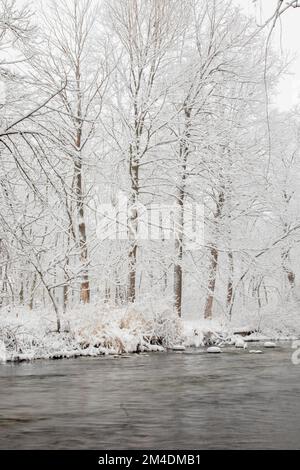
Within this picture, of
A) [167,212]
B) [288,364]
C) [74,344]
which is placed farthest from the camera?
[167,212]

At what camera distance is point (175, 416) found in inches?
360

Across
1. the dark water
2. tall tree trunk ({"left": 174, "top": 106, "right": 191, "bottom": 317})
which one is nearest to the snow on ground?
the dark water

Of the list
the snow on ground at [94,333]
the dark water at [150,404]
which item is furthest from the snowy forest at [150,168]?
the dark water at [150,404]

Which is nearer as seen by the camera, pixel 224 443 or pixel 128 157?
pixel 224 443

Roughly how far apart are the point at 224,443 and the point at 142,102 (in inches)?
619

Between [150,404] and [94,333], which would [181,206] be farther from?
[150,404]

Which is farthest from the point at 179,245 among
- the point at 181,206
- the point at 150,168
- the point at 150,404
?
the point at 150,404

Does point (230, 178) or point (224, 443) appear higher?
point (230, 178)

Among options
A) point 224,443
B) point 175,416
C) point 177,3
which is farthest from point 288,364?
point 177,3

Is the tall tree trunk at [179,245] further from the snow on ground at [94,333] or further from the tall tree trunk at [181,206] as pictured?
the snow on ground at [94,333]

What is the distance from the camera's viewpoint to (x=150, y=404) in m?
10.1

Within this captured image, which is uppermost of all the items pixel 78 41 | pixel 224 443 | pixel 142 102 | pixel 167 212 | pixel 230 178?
pixel 78 41

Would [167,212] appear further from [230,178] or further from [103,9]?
[103,9]

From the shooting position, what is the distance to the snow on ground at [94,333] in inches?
675
